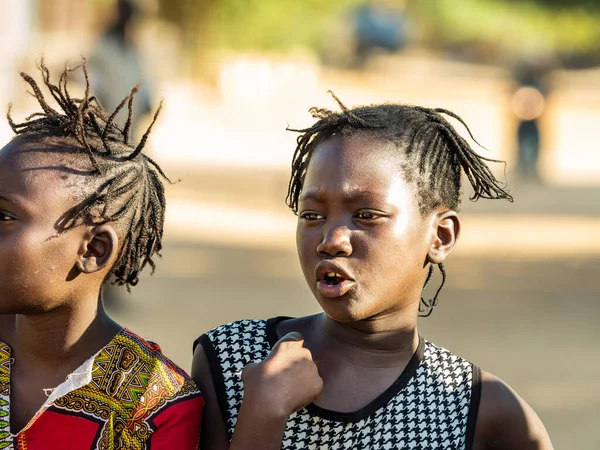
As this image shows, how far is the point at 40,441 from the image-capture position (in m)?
2.49

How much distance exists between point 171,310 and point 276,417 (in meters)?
6.84

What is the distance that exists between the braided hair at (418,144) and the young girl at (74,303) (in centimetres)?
45

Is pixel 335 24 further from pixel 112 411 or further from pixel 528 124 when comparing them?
pixel 112 411

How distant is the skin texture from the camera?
8.31 ft

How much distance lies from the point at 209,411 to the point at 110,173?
612 mm

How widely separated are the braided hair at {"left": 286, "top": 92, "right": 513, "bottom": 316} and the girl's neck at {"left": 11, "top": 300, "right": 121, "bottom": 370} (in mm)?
704

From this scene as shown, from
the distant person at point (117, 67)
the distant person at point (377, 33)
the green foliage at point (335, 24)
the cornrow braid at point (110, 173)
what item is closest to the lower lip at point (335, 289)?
the cornrow braid at point (110, 173)

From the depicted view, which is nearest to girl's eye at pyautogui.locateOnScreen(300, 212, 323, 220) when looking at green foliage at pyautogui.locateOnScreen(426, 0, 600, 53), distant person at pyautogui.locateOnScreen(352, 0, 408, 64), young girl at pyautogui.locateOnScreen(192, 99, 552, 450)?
young girl at pyautogui.locateOnScreen(192, 99, 552, 450)

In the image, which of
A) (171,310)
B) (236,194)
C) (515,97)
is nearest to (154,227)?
(171,310)

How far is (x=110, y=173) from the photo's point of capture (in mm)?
2676

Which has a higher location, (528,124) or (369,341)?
(528,124)

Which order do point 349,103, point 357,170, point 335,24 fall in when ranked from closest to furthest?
point 357,170, point 349,103, point 335,24

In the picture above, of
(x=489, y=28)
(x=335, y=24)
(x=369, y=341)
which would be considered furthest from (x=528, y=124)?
(x=489, y=28)

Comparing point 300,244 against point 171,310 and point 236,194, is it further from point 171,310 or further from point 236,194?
point 236,194
